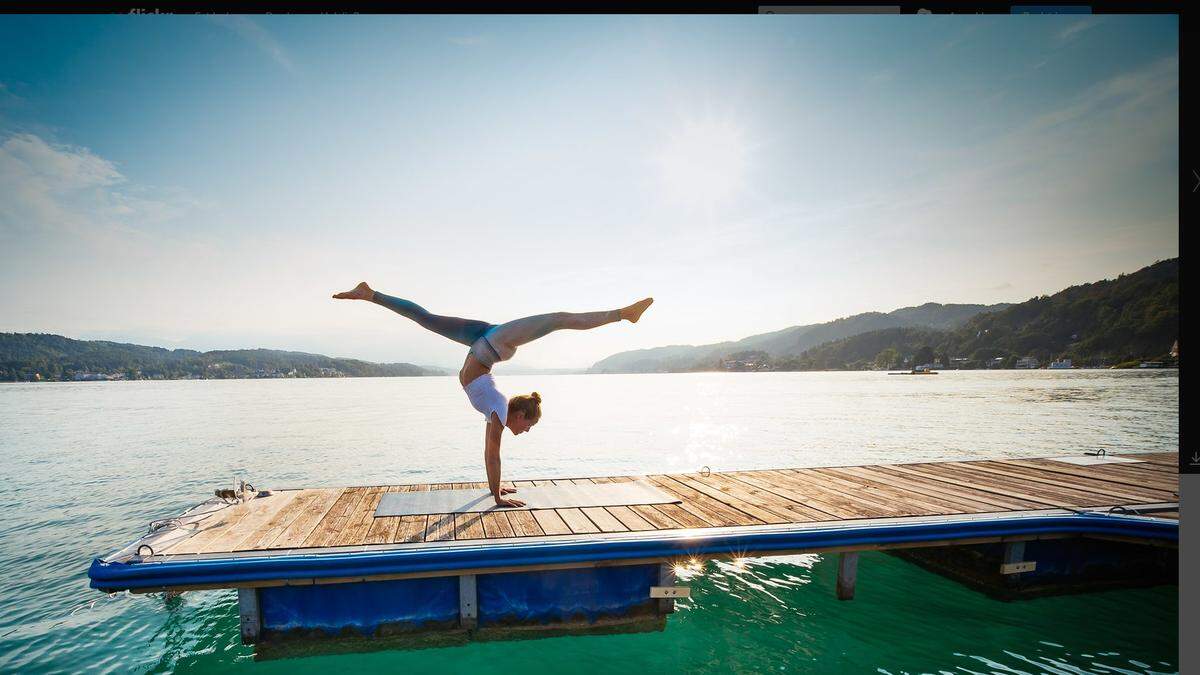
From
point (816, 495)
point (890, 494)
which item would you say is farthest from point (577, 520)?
point (890, 494)

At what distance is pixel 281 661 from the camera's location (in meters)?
5.98

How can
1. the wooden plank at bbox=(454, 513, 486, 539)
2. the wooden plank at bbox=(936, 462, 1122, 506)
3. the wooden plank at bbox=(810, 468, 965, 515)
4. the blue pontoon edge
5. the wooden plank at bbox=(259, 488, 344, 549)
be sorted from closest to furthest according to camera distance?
the blue pontoon edge → the wooden plank at bbox=(259, 488, 344, 549) → the wooden plank at bbox=(454, 513, 486, 539) → the wooden plank at bbox=(810, 468, 965, 515) → the wooden plank at bbox=(936, 462, 1122, 506)

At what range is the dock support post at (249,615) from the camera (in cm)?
538

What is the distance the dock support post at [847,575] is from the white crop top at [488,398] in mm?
4997

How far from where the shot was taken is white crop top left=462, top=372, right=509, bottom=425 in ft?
22.4

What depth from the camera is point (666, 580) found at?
20.4 feet

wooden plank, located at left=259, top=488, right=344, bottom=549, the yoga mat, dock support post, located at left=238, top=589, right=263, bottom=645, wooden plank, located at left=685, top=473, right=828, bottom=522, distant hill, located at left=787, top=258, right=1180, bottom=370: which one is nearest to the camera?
dock support post, located at left=238, top=589, right=263, bottom=645

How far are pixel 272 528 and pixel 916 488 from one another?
355 inches

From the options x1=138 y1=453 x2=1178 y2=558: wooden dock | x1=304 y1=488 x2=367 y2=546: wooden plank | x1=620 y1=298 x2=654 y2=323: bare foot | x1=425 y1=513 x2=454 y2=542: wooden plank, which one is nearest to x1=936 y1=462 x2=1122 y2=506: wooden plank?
x1=138 y1=453 x2=1178 y2=558: wooden dock

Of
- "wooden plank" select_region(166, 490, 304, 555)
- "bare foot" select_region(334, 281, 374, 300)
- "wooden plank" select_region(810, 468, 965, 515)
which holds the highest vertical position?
"bare foot" select_region(334, 281, 374, 300)

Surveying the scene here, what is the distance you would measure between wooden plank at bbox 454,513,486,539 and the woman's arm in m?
0.47

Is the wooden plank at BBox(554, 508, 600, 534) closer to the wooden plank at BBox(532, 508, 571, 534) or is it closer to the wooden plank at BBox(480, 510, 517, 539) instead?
the wooden plank at BBox(532, 508, 571, 534)

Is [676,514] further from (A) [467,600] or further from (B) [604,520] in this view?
(A) [467,600]

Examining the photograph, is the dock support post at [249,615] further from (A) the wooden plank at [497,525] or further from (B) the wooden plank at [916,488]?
(B) the wooden plank at [916,488]
